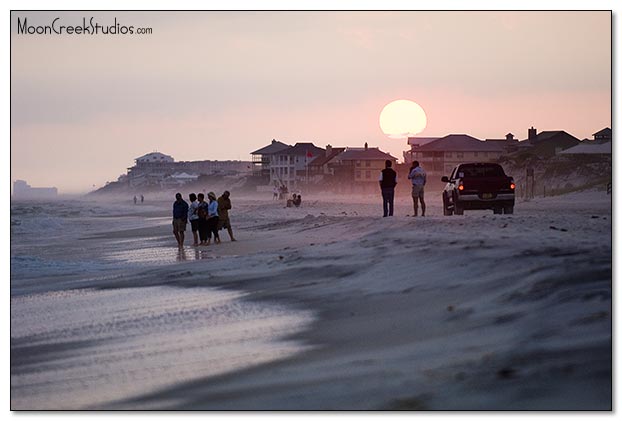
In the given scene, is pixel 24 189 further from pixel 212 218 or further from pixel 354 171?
pixel 354 171

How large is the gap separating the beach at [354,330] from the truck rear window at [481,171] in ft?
25.6

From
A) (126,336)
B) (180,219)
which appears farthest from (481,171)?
(126,336)

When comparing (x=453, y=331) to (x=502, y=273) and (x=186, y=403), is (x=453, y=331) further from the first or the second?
(x=186, y=403)

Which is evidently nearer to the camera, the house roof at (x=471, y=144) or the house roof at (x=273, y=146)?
the house roof at (x=273, y=146)

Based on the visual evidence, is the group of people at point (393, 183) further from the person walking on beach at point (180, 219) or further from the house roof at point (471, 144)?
the person walking on beach at point (180, 219)

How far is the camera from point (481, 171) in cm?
2464

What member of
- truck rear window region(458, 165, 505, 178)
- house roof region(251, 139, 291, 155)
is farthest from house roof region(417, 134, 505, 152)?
house roof region(251, 139, 291, 155)

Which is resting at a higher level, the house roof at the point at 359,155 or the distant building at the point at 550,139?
the house roof at the point at 359,155

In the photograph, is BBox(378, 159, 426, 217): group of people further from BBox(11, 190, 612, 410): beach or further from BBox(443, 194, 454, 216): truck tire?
BBox(11, 190, 612, 410): beach

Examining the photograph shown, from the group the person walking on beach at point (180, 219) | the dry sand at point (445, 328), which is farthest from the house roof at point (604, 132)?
the person walking on beach at point (180, 219)

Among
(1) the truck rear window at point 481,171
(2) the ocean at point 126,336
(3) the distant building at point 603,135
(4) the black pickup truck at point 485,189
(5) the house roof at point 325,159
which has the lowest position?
(2) the ocean at point 126,336

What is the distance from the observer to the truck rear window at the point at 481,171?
24.6 meters

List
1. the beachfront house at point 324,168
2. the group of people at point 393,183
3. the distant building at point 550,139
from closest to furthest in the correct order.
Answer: the distant building at point 550,139 < the group of people at point 393,183 < the beachfront house at point 324,168
